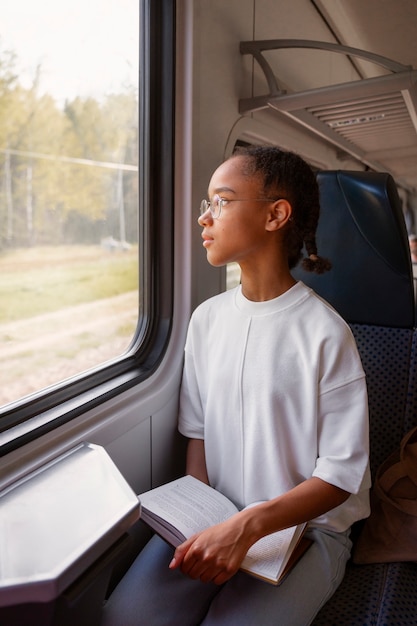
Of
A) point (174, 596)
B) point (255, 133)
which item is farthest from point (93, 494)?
point (255, 133)

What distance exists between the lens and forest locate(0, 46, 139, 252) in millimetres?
1226

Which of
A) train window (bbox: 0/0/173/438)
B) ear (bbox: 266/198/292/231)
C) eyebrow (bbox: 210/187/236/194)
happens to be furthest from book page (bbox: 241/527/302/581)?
eyebrow (bbox: 210/187/236/194)

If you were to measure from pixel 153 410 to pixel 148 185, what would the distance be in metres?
0.79

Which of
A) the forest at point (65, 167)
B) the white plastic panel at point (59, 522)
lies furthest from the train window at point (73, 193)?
→ the white plastic panel at point (59, 522)

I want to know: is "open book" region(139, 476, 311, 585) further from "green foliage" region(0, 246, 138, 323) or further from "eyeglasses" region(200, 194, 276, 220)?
"eyeglasses" region(200, 194, 276, 220)

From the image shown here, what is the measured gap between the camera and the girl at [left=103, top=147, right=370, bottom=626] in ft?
3.71

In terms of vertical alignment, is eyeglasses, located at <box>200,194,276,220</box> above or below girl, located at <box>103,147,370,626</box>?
above

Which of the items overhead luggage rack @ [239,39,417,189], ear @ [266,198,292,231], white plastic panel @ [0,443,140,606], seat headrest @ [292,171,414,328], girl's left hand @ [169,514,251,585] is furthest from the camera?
overhead luggage rack @ [239,39,417,189]

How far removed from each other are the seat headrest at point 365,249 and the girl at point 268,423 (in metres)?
0.30

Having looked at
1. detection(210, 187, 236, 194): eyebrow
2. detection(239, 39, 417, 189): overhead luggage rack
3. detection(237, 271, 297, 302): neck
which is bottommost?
detection(237, 271, 297, 302): neck

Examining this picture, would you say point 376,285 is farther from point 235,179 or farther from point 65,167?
point 65,167

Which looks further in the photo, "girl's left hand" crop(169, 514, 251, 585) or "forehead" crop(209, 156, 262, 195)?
"forehead" crop(209, 156, 262, 195)

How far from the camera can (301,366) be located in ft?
4.22

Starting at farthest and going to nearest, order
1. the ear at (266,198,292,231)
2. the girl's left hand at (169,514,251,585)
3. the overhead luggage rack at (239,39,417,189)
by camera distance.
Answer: the overhead luggage rack at (239,39,417,189) < the ear at (266,198,292,231) < the girl's left hand at (169,514,251,585)
